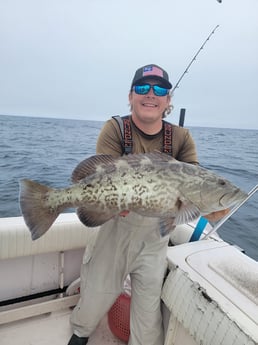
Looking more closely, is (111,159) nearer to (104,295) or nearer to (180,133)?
(180,133)

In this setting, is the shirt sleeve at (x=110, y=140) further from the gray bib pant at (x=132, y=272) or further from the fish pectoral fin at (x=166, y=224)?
the fish pectoral fin at (x=166, y=224)

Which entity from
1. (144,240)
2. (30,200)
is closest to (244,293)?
(144,240)

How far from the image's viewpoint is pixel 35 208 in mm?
2326

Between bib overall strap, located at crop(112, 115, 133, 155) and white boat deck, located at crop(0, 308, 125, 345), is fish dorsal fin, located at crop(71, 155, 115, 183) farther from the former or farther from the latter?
white boat deck, located at crop(0, 308, 125, 345)

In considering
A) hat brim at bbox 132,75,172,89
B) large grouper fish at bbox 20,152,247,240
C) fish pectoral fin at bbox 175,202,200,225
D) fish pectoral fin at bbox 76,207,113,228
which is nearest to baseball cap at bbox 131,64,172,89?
hat brim at bbox 132,75,172,89

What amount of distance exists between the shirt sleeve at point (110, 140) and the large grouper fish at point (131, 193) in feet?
1.46

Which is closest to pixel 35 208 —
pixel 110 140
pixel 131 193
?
pixel 131 193

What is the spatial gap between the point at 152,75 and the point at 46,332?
3.05 metres

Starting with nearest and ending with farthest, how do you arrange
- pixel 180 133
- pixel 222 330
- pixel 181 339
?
Answer: 1. pixel 222 330
2. pixel 181 339
3. pixel 180 133

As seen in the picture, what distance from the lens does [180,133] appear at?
302cm

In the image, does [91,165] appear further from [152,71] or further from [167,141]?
[152,71]

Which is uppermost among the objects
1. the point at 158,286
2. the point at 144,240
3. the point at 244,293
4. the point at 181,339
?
the point at 144,240

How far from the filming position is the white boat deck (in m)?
3.23

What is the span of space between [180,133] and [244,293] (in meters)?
1.58
